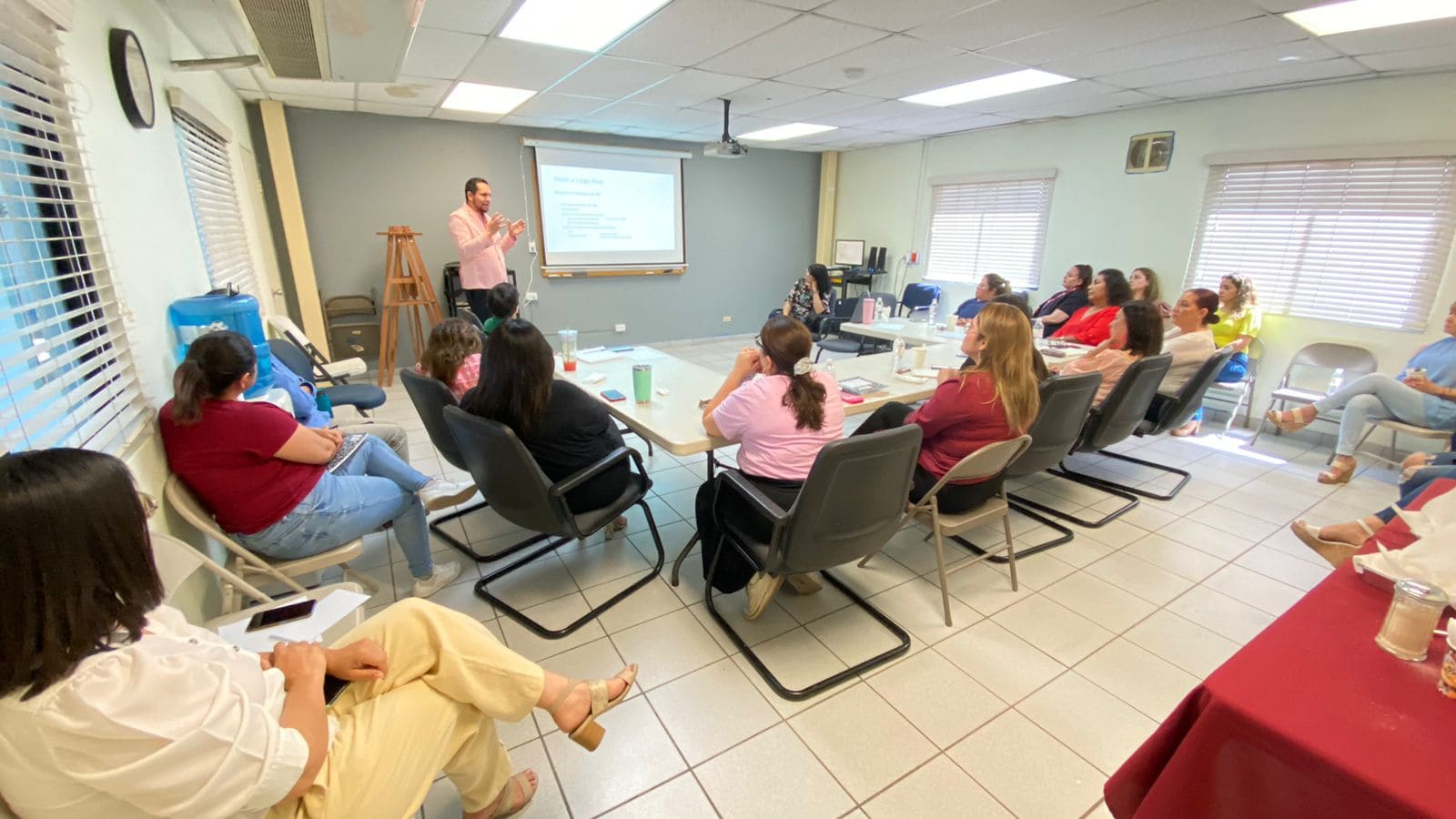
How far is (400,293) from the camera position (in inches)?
212

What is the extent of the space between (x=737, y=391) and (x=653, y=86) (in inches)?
123

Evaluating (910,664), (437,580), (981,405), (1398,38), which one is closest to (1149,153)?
(1398,38)

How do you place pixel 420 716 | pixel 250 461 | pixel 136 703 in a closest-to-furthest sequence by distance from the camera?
pixel 136 703, pixel 420 716, pixel 250 461

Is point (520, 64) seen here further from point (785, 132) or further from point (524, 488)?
point (785, 132)

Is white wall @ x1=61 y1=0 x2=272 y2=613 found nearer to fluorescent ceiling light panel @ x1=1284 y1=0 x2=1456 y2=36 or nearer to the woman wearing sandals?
fluorescent ceiling light panel @ x1=1284 y1=0 x2=1456 y2=36

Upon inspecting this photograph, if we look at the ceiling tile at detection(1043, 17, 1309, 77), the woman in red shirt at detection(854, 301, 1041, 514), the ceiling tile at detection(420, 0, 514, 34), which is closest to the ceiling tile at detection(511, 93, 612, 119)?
the ceiling tile at detection(420, 0, 514, 34)

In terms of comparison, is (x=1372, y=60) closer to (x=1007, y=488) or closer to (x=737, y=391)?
(x=1007, y=488)

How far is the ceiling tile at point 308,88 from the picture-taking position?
3.99 metres

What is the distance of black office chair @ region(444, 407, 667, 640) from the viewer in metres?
1.89

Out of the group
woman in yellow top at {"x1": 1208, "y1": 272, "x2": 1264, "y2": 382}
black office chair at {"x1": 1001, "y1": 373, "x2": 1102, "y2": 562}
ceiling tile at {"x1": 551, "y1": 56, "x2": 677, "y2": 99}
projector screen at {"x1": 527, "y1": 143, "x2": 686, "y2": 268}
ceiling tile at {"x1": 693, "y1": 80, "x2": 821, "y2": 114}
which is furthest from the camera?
projector screen at {"x1": 527, "y1": 143, "x2": 686, "y2": 268}

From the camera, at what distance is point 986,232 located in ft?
20.5

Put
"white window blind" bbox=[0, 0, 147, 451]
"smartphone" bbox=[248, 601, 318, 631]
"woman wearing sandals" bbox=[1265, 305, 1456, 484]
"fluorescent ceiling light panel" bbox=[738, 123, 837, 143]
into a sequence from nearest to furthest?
"white window blind" bbox=[0, 0, 147, 451]
"smartphone" bbox=[248, 601, 318, 631]
"woman wearing sandals" bbox=[1265, 305, 1456, 484]
"fluorescent ceiling light panel" bbox=[738, 123, 837, 143]

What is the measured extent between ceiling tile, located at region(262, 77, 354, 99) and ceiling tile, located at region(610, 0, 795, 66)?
227cm

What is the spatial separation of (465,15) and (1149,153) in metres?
5.15
